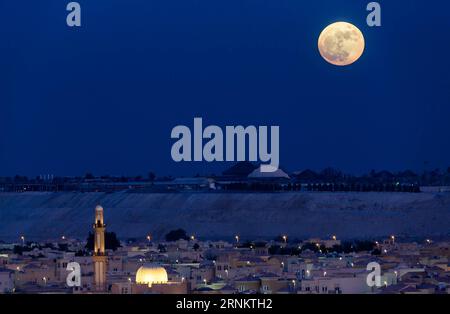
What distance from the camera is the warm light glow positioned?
1243 inches

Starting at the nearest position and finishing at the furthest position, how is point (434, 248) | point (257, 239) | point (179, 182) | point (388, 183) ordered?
point (434, 248), point (257, 239), point (388, 183), point (179, 182)

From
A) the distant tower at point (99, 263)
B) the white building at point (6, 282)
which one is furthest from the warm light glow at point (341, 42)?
the white building at point (6, 282)

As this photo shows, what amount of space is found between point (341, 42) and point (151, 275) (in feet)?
30.4

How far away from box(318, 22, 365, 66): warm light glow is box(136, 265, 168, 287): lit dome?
894 cm

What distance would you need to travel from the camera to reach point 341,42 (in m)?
31.2

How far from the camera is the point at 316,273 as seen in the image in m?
24.7

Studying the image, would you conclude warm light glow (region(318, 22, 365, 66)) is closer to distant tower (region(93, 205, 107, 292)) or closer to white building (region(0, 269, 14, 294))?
distant tower (region(93, 205, 107, 292))

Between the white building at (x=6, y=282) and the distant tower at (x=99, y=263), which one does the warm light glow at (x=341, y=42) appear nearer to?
the distant tower at (x=99, y=263)

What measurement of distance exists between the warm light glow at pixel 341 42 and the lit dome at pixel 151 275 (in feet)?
29.3

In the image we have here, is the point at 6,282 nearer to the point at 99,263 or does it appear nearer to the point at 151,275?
the point at 99,263

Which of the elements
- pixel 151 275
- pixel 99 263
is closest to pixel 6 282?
pixel 99 263

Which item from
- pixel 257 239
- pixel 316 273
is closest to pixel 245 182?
pixel 257 239
